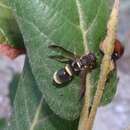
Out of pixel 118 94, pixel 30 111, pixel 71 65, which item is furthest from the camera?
pixel 118 94

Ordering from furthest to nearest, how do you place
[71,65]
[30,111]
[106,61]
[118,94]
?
[118,94]
[30,111]
[71,65]
[106,61]

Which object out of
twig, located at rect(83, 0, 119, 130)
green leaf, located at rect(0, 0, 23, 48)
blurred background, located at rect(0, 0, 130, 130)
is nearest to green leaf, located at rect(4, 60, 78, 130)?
green leaf, located at rect(0, 0, 23, 48)

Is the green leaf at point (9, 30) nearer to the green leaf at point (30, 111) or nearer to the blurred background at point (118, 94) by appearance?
the green leaf at point (30, 111)

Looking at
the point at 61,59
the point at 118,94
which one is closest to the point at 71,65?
the point at 61,59

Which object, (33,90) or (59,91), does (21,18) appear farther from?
(33,90)

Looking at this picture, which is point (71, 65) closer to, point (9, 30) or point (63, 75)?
point (63, 75)

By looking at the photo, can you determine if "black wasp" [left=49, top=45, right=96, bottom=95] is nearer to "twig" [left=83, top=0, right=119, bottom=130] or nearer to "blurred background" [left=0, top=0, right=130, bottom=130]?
"twig" [left=83, top=0, right=119, bottom=130]
